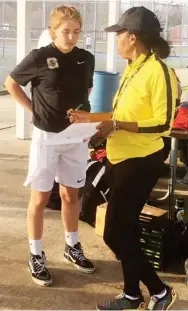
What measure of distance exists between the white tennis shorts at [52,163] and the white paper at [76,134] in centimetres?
24

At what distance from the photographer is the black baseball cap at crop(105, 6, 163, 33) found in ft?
8.77

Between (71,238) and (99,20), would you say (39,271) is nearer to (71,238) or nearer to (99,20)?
(71,238)

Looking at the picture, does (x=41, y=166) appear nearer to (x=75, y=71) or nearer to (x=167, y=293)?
(x=75, y=71)

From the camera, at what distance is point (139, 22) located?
2670mm

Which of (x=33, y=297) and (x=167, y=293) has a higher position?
(x=167, y=293)

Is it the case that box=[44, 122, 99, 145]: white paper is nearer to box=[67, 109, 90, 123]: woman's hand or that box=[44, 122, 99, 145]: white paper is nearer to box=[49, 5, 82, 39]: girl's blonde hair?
box=[67, 109, 90, 123]: woman's hand

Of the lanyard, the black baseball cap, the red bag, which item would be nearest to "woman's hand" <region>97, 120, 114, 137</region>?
the lanyard

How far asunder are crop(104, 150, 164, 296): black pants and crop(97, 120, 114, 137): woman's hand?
0.20m

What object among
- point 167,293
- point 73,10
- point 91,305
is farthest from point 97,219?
point 73,10

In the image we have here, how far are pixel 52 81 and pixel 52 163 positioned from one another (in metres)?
0.56

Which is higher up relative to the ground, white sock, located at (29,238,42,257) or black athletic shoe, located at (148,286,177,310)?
white sock, located at (29,238,42,257)

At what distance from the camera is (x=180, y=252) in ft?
12.4

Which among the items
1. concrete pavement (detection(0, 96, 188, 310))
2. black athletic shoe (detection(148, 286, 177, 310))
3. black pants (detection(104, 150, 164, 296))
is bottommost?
concrete pavement (detection(0, 96, 188, 310))

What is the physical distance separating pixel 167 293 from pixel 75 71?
61.1 inches
